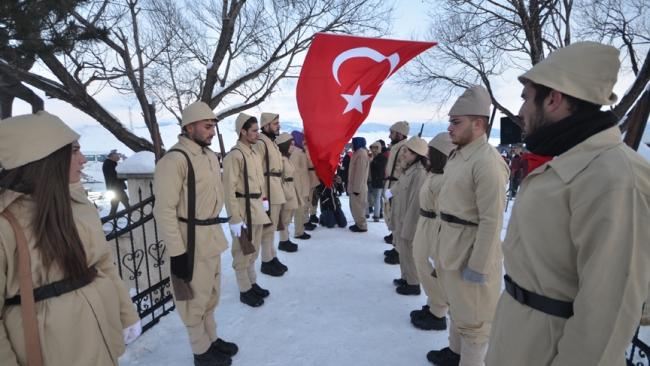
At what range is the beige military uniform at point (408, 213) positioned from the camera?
149 inches

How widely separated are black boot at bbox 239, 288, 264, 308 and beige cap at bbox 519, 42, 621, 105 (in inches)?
140

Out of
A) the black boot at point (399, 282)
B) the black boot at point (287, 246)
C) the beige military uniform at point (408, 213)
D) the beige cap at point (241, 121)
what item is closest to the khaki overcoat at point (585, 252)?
the beige military uniform at point (408, 213)

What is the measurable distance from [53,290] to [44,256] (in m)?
0.17

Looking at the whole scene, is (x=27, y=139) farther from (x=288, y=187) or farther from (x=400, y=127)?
(x=400, y=127)

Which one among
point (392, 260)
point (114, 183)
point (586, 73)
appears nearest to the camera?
point (586, 73)

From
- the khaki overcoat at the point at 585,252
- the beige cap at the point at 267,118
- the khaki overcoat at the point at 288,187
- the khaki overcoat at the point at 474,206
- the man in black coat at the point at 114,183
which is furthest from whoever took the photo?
the man in black coat at the point at 114,183

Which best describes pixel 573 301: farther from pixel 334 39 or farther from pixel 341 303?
pixel 334 39

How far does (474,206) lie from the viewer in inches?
93.0

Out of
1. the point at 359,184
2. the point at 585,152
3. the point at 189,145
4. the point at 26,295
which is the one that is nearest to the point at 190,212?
the point at 189,145

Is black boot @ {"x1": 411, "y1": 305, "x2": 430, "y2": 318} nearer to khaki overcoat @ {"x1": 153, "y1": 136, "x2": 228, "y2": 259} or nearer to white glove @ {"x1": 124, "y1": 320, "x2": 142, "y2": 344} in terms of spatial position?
khaki overcoat @ {"x1": 153, "y1": 136, "x2": 228, "y2": 259}

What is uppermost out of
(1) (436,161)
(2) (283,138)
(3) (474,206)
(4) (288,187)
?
(2) (283,138)

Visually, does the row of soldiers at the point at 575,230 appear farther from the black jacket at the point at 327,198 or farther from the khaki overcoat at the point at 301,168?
the black jacket at the point at 327,198

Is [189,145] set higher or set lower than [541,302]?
higher

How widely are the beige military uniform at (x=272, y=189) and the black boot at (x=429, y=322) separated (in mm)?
2273
